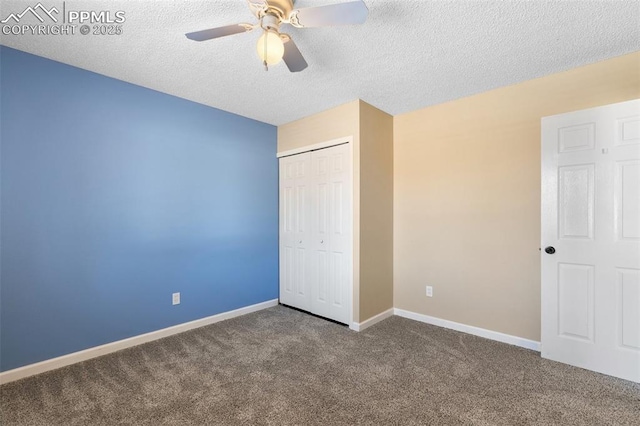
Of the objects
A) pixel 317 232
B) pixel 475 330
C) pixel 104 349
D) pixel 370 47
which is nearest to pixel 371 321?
pixel 475 330

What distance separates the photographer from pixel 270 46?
5.03 feet

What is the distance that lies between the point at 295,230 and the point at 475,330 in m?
2.29

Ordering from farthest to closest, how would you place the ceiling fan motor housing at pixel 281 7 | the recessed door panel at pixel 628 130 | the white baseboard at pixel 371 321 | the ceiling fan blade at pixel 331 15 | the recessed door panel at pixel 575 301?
the white baseboard at pixel 371 321 < the recessed door panel at pixel 575 301 < the recessed door panel at pixel 628 130 < the ceiling fan motor housing at pixel 281 7 < the ceiling fan blade at pixel 331 15

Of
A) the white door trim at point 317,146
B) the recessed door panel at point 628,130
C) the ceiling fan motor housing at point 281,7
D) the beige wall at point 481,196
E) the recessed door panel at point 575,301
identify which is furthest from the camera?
the white door trim at point 317,146

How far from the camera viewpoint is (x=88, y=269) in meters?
2.42

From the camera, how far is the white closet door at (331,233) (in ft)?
10.3

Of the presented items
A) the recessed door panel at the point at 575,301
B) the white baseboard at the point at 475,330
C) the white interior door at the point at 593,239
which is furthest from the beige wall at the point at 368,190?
the recessed door panel at the point at 575,301

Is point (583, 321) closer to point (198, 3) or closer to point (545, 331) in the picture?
point (545, 331)

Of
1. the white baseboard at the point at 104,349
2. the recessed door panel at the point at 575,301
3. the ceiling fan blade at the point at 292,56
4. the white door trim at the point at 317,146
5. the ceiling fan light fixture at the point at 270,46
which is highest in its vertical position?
the ceiling fan blade at the point at 292,56

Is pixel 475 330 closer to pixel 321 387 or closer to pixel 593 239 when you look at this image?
pixel 593 239

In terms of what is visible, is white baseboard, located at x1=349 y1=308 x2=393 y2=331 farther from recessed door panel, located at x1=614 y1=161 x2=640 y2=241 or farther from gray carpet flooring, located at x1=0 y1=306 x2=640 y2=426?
recessed door panel, located at x1=614 y1=161 x2=640 y2=241

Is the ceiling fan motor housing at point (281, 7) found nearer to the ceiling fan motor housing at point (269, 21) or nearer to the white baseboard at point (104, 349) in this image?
the ceiling fan motor housing at point (269, 21)

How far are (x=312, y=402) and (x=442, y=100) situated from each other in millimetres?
3036

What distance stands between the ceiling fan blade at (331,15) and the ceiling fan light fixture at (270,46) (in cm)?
13
